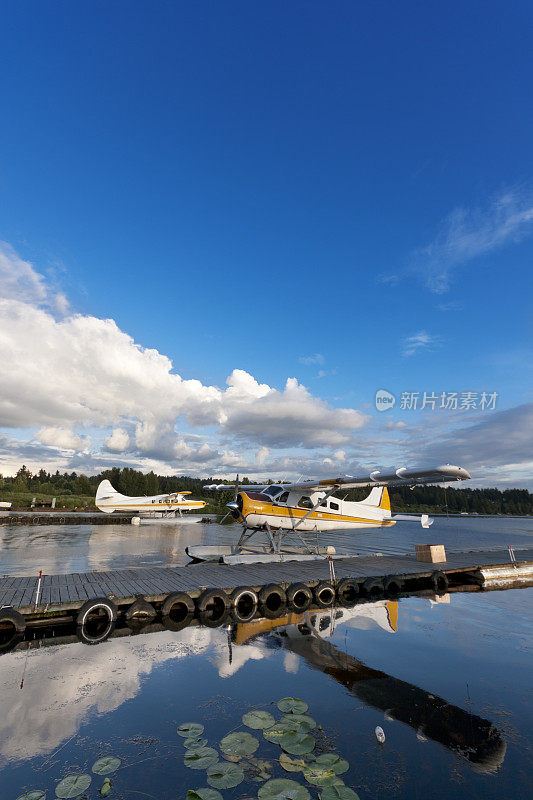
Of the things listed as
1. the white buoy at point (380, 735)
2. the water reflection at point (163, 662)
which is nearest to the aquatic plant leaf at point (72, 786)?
the water reflection at point (163, 662)

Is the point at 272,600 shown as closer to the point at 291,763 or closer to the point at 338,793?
the point at 291,763

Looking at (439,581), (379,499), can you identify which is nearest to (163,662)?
(439,581)

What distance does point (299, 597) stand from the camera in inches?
425

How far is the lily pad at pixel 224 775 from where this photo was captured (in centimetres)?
351

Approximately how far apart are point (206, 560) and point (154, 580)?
4.93 m

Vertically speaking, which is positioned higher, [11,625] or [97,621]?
[11,625]

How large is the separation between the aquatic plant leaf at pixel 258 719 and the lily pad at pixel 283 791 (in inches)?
45.2

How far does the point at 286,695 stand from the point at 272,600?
547 centimetres

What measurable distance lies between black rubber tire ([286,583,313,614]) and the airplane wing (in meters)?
4.46

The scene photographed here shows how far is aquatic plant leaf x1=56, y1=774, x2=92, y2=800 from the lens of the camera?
334 cm

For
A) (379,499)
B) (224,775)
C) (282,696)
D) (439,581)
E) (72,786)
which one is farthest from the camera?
(379,499)

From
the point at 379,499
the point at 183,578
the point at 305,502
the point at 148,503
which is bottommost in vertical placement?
the point at 183,578

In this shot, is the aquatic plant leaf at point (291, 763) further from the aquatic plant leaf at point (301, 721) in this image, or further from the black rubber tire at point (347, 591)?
the black rubber tire at point (347, 591)

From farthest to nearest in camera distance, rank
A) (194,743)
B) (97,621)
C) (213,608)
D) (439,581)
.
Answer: (439,581) → (213,608) → (97,621) → (194,743)
